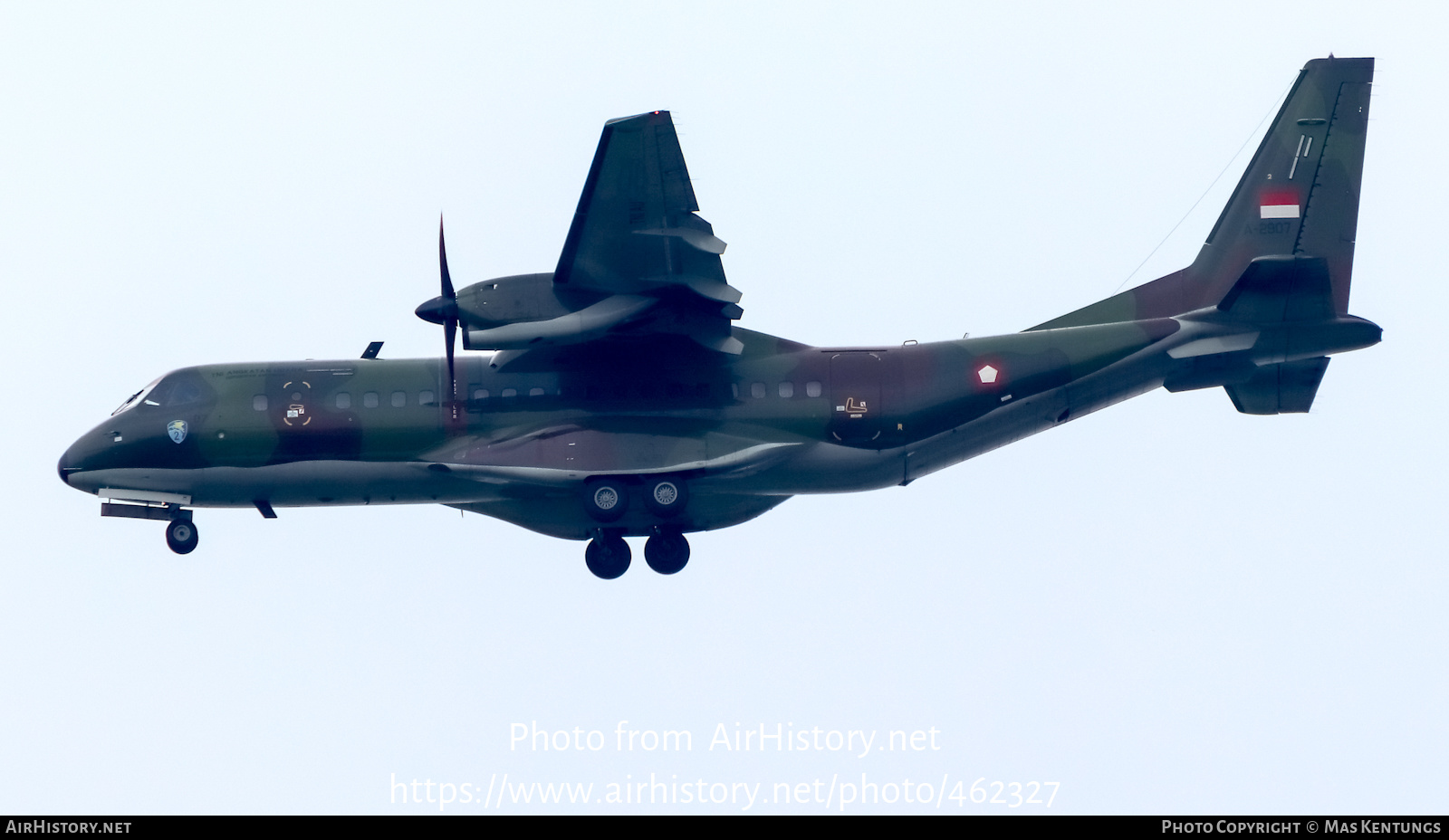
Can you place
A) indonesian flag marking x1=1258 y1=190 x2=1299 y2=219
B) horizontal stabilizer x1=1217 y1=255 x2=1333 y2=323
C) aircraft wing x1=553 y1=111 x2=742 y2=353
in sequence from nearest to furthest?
aircraft wing x1=553 y1=111 x2=742 y2=353 → horizontal stabilizer x1=1217 y1=255 x2=1333 y2=323 → indonesian flag marking x1=1258 y1=190 x2=1299 y2=219

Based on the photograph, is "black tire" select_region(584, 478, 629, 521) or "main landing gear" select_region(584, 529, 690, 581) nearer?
"black tire" select_region(584, 478, 629, 521)

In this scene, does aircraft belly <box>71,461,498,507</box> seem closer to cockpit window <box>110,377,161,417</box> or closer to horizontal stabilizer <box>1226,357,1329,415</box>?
cockpit window <box>110,377,161,417</box>

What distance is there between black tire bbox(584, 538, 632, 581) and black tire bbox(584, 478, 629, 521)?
1378mm

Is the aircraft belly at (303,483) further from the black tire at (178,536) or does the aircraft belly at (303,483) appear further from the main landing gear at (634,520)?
the main landing gear at (634,520)

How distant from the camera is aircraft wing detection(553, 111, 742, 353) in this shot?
2533cm

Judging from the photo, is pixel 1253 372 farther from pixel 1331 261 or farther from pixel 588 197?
pixel 588 197

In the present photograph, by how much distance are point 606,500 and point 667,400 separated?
1.80 metres

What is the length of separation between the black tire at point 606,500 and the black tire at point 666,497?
0.36 metres

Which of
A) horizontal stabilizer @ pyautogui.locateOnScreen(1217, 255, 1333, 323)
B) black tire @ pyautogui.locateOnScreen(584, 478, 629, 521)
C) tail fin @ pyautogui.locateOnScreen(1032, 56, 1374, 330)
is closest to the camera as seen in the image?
black tire @ pyautogui.locateOnScreen(584, 478, 629, 521)

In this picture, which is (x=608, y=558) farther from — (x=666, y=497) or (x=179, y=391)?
(x=179, y=391)

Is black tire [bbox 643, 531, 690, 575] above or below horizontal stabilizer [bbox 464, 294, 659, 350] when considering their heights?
below

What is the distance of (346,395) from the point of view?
28.4m

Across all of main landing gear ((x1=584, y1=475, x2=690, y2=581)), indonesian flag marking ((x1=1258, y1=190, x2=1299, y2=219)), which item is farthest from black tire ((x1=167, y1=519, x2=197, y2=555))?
indonesian flag marking ((x1=1258, y1=190, x2=1299, y2=219))

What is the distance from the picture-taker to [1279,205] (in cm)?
2917
